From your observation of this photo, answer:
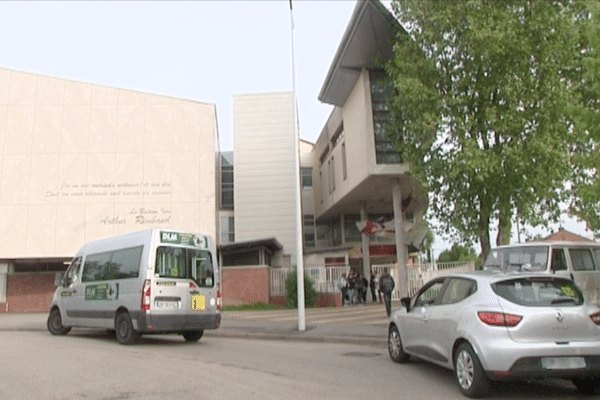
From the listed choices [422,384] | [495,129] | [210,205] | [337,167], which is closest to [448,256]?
[337,167]

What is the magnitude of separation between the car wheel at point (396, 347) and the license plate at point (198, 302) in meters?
4.52

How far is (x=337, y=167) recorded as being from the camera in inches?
1245

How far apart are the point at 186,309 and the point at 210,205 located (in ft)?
55.7

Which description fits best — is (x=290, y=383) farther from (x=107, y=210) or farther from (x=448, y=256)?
(x=448, y=256)

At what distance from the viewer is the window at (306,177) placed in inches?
1651

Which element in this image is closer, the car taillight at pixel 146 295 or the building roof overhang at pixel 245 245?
the car taillight at pixel 146 295

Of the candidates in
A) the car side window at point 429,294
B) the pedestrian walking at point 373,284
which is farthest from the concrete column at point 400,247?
the car side window at point 429,294

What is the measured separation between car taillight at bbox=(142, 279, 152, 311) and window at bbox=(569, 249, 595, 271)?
368 inches

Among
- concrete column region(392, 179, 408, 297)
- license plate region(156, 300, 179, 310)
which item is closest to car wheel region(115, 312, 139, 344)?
license plate region(156, 300, 179, 310)

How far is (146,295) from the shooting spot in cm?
1110

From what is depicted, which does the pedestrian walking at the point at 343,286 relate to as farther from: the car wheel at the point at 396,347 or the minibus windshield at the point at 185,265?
the car wheel at the point at 396,347

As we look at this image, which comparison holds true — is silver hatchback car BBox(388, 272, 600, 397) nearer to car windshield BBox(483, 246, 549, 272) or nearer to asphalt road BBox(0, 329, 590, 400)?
→ asphalt road BBox(0, 329, 590, 400)

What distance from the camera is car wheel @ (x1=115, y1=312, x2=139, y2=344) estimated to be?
11.4 m

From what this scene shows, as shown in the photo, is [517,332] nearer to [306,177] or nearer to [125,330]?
[125,330]
